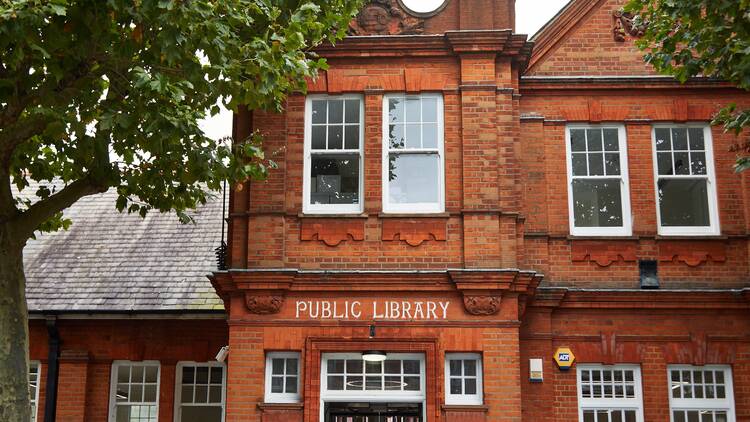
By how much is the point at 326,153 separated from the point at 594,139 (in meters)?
4.26

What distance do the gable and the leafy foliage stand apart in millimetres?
3942

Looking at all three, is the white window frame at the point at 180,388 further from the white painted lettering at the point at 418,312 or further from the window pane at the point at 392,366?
the white painted lettering at the point at 418,312

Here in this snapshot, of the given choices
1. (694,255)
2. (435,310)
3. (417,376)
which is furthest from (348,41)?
(694,255)

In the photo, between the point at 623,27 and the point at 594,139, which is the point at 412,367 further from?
the point at 623,27

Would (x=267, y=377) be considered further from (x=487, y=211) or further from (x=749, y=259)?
(x=749, y=259)

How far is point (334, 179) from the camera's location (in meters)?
12.6

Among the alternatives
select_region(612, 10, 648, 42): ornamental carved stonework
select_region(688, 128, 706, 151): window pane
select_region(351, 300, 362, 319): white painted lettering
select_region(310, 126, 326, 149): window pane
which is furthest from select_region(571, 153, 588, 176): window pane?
select_region(351, 300, 362, 319): white painted lettering

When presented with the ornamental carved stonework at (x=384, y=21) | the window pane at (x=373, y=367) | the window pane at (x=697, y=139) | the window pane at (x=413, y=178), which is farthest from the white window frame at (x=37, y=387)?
the window pane at (x=697, y=139)

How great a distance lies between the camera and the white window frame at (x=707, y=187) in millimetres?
13297

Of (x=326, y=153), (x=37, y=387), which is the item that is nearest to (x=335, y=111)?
(x=326, y=153)

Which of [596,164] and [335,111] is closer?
[335,111]

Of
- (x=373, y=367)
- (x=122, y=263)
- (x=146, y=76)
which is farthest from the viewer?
(x=122, y=263)

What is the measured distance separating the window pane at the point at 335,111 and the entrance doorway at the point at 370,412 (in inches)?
158

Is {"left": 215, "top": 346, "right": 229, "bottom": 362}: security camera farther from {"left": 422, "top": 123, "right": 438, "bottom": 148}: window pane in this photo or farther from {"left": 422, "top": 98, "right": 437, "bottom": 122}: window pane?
{"left": 422, "top": 98, "right": 437, "bottom": 122}: window pane
